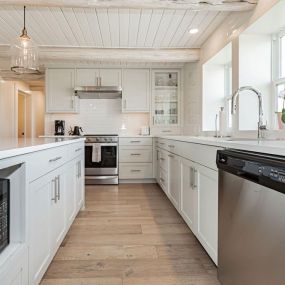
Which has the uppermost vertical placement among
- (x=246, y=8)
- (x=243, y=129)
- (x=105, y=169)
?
(x=246, y=8)

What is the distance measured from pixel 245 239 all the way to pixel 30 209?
102 centimetres

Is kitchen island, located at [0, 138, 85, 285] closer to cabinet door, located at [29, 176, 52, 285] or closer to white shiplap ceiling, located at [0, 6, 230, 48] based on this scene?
cabinet door, located at [29, 176, 52, 285]

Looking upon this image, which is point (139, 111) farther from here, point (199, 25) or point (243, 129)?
point (243, 129)

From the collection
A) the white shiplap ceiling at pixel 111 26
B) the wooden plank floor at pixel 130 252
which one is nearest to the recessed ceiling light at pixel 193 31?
the white shiplap ceiling at pixel 111 26

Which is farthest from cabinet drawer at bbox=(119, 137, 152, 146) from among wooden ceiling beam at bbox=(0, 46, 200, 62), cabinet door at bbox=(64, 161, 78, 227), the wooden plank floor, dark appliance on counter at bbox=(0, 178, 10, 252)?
dark appliance on counter at bbox=(0, 178, 10, 252)

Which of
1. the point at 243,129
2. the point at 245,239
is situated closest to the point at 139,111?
the point at 243,129

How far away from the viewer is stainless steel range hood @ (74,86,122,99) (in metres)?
5.15

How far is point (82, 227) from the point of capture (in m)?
2.79

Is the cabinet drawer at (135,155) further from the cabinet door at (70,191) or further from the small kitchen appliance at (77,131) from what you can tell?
the cabinet door at (70,191)

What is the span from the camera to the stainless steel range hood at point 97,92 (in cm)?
515

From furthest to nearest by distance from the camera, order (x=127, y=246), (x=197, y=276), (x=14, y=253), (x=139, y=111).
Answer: (x=139, y=111) → (x=127, y=246) → (x=197, y=276) → (x=14, y=253)

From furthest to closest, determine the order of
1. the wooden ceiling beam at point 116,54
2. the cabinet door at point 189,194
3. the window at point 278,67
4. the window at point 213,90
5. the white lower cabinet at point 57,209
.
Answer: the wooden ceiling beam at point 116,54
the window at point 213,90
the window at point 278,67
the cabinet door at point 189,194
the white lower cabinet at point 57,209

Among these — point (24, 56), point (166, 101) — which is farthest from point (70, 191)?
point (166, 101)

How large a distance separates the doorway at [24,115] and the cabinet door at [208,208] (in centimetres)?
649
